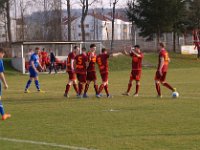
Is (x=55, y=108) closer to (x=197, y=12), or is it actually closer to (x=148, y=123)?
(x=148, y=123)

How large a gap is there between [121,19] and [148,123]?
4762 inches

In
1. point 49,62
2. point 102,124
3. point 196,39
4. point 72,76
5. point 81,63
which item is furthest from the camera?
point 196,39

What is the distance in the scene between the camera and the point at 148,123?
11.3 meters

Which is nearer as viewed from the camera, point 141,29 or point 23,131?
point 23,131

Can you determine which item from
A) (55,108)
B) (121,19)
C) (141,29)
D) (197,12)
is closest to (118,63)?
(141,29)

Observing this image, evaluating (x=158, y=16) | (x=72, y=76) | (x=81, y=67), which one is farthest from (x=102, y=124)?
(x=158, y=16)

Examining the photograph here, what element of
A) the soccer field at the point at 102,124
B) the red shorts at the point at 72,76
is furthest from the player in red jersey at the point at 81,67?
the soccer field at the point at 102,124

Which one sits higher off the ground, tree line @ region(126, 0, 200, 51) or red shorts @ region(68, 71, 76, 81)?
tree line @ region(126, 0, 200, 51)

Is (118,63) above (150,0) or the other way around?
the other way around

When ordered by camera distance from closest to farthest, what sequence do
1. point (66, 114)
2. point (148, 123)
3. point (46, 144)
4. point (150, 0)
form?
point (46, 144) → point (148, 123) → point (66, 114) → point (150, 0)

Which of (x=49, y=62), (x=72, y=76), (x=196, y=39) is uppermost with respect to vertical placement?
(x=196, y=39)

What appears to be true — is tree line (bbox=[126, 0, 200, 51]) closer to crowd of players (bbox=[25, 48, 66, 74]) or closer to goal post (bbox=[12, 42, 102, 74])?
goal post (bbox=[12, 42, 102, 74])

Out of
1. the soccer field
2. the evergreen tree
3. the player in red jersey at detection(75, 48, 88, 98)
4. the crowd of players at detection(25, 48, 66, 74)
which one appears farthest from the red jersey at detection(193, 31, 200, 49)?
the player in red jersey at detection(75, 48, 88, 98)

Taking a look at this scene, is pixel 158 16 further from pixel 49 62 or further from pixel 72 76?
pixel 72 76
